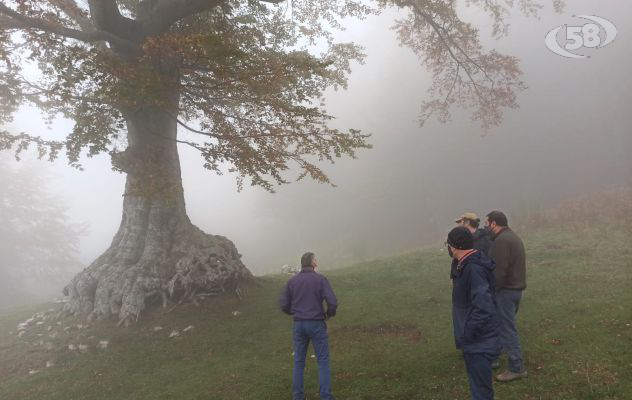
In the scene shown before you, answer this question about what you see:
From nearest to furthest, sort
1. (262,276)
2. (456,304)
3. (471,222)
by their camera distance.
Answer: (456,304) → (471,222) → (262,276)

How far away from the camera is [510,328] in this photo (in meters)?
5.53

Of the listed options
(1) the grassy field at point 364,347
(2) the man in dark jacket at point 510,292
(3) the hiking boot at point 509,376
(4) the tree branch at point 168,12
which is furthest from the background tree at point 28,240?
(2) the man in dark jacket at point 510,292

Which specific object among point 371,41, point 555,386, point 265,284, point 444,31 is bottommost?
point 555,386

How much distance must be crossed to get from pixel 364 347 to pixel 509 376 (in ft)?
9.42

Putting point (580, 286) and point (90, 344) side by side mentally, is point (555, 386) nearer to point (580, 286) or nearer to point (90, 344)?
point (580, 286)

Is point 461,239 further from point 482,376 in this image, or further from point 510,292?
point 510,292

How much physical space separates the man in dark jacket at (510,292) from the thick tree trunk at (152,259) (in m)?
8.14

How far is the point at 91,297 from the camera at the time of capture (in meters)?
11.9

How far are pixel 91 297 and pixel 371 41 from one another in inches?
2144

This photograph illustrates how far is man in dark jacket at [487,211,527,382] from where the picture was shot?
5.54 metres

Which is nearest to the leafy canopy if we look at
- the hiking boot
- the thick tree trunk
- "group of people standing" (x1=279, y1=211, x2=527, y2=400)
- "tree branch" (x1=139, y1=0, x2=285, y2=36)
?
"tree branch" (x1=139, y1=0, x2=285, y2=36)

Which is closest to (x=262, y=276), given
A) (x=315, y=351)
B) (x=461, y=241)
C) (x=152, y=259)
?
(x=152, y=259)

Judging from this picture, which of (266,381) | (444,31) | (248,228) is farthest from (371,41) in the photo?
(266,381)

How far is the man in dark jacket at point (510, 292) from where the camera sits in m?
5.54
